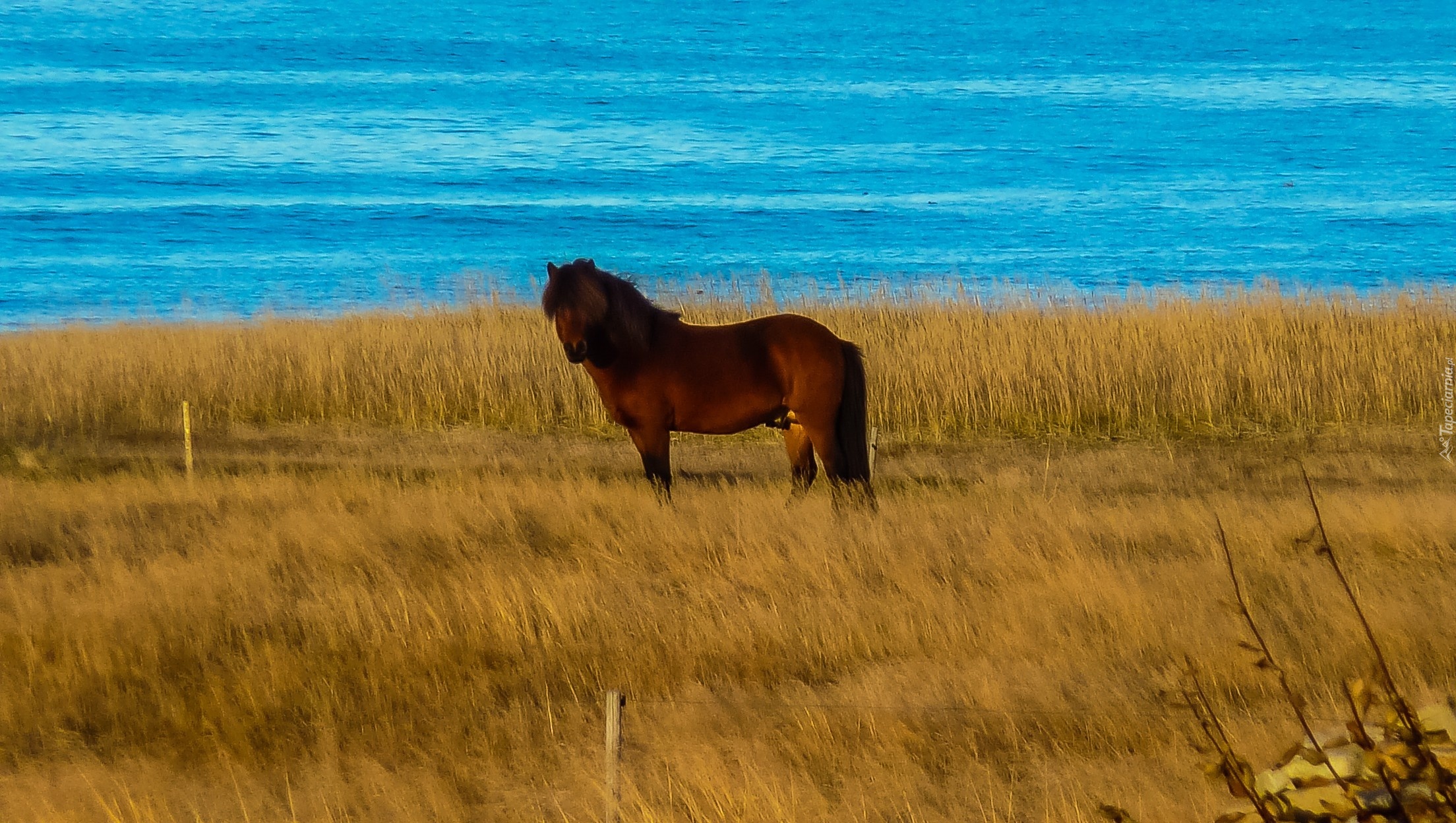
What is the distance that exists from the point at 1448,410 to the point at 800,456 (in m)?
7.28

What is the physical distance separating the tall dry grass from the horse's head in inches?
240

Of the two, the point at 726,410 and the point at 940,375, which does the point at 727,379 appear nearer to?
the point at 726,410

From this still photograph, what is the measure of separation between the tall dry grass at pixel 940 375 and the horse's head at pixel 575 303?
6107mm

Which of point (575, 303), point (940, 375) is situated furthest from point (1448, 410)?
point (575, 303)

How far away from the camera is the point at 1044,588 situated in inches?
269

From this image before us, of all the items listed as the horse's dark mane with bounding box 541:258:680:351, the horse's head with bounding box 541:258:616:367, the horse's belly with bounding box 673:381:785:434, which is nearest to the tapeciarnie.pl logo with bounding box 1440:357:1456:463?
the horse's belly with bounding box 673:381:785:434

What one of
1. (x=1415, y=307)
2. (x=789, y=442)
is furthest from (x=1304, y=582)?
(x=1415, y=307)

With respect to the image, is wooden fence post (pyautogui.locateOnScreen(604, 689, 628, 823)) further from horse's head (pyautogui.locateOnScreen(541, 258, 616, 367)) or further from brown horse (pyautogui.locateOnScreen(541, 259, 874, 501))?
brown horse (pyautogui.locateOnScreen(541, 259, 874, 501))

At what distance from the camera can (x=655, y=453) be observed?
842 centimetres

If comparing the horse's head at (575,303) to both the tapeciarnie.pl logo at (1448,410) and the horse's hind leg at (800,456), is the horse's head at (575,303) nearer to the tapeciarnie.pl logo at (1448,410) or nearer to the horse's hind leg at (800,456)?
the horse's hind leg at (800,456)

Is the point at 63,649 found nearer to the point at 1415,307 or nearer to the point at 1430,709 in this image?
the point at 1430,709

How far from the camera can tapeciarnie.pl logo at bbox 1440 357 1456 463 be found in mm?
11720

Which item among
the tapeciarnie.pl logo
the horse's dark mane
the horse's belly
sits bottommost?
the tapeciarnie.pl logo

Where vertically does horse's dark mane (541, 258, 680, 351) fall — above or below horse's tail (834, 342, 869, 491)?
above
